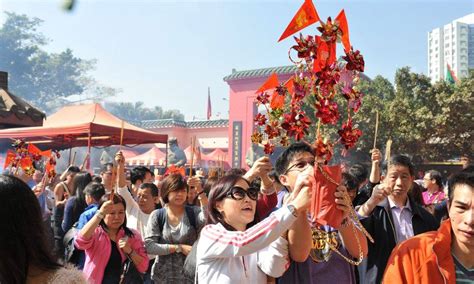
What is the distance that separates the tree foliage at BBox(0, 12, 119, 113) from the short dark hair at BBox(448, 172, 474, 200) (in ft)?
148

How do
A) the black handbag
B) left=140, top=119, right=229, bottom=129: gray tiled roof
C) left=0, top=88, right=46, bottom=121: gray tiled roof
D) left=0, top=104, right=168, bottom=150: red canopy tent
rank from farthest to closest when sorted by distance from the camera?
left=140, top=119, right=229, bottom=129: gray tiled roof < left=0, top=104, right=168, bottom=150: red canopy tent < left=0, top=88, right=46, bottom=121: gray tiled roof < the black handbag

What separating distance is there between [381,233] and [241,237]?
62.5 inches

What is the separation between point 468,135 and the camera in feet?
49.2

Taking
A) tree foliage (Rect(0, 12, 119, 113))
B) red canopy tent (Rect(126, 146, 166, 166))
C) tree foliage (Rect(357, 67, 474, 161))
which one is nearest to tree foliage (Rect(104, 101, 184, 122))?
tree foliage (Rect(0, 12, 119, 113))

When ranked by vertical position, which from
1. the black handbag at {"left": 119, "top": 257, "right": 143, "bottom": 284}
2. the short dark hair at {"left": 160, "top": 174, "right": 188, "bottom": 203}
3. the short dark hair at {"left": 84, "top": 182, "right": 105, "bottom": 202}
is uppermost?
the short dark hair at {"left": 160, "top": 174, "right": 188, "bottom": 203}

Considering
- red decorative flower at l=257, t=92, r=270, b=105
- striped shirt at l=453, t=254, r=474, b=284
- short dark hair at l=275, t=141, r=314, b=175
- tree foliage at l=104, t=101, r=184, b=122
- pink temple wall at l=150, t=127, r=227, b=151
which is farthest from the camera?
tree foliage at l=104, t=101, r=184, b=122

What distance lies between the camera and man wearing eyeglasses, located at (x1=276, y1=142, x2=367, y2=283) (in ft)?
6.80

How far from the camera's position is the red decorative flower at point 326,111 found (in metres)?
1.98

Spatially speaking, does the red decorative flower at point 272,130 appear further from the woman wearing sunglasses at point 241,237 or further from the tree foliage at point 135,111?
the tree foliage at point 135,111

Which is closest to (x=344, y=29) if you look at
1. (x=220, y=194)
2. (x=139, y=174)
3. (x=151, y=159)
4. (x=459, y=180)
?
(x=459, y=180)

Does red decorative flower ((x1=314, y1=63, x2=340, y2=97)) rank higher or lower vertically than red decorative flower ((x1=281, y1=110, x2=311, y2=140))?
higher

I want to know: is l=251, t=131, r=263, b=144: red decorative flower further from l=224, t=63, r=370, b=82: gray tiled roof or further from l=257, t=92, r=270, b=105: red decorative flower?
l=224, t=63, r=370, b=82: gray tiled roof

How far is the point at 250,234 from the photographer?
1892 mm

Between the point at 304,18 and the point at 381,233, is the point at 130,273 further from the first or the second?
the point at 304,18
